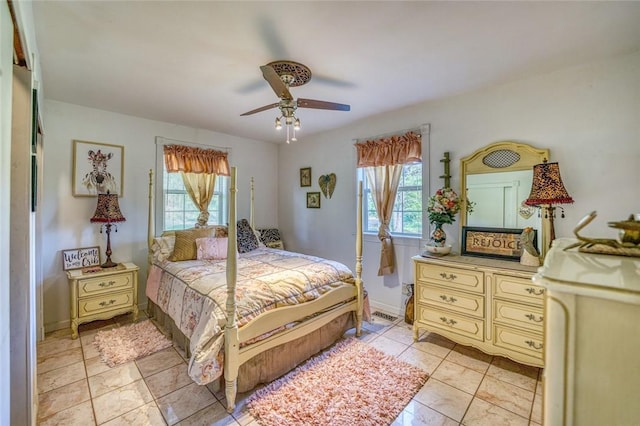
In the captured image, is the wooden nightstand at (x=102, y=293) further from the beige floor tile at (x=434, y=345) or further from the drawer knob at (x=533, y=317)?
the drawer knob at (x=533, y=317)

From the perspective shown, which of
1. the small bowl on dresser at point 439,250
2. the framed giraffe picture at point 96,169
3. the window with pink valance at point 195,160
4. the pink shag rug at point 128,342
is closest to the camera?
the pink shag rug at point 128,342

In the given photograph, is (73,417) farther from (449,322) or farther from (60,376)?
(449,322)

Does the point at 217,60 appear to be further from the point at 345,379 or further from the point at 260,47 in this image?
the point at 345,379

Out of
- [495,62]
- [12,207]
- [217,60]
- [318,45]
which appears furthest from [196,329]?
[495,62]

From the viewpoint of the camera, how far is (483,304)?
234 cm

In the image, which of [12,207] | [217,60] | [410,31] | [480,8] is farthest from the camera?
[217,60]

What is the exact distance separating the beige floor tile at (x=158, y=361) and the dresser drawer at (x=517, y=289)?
9.05 feet

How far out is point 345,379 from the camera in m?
2.14

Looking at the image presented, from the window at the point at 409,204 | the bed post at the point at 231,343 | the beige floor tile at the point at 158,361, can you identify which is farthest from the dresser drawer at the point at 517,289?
the beige floor tile at the point at 158,361

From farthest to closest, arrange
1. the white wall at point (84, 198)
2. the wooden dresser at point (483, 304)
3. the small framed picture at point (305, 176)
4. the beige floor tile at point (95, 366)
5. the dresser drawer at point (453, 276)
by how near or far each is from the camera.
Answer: the small framed picture at point (305, 176), the white wall at point (84, 198), the dresser drawer at point (453, 276), the beige floor tile at point (95, 366), the wooden dresser at point (483, 304)

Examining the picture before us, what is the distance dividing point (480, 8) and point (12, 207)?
260cm

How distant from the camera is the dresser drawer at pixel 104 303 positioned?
280cm

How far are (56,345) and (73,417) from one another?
4.17 ft

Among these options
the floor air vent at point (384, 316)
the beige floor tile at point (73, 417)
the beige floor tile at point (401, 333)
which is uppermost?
the floor air vent at point (384, 316)
